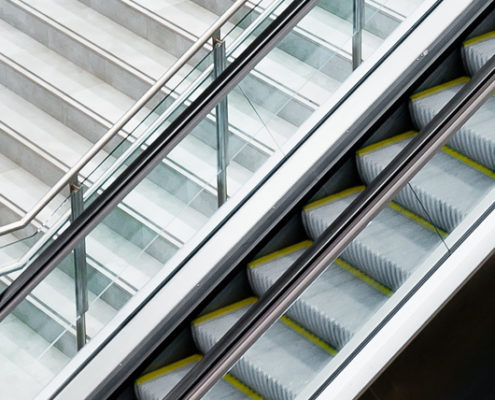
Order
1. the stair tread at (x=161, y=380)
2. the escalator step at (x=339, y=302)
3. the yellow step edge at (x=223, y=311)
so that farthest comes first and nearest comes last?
the yellow step edge at (x=223, y=311), the stair tread at (x=161, y=380), the escalator step at (x=339, y=302)

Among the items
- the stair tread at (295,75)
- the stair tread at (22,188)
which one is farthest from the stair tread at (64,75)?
the stair tread at (295,75)

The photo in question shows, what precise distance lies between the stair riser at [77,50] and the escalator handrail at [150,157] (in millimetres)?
2393

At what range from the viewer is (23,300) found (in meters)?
5.41

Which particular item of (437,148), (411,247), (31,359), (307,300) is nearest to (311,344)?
(307,300)

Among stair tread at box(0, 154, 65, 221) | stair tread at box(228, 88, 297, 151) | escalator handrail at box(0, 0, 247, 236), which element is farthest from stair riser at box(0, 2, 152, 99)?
stair tread at box(228, 88, 297, 151)

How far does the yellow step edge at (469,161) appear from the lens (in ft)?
15.3

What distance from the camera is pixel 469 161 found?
475cm

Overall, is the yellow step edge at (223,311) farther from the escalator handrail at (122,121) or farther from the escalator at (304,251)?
the escalator handrail at (122,121)

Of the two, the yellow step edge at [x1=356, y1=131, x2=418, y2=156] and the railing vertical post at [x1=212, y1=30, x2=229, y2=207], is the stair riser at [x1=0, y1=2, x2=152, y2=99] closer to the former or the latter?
the railing vertical post at [x1=212, y1=30, x2=229, y2=207]

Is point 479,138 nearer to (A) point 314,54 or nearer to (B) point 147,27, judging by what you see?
(A) point 314,54

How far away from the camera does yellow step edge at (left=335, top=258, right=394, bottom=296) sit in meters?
4.51

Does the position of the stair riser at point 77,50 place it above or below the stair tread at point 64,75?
above

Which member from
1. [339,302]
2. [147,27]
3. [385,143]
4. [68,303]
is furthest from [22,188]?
[339,302]

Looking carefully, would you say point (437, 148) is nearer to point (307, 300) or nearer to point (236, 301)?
point (307, 300)
